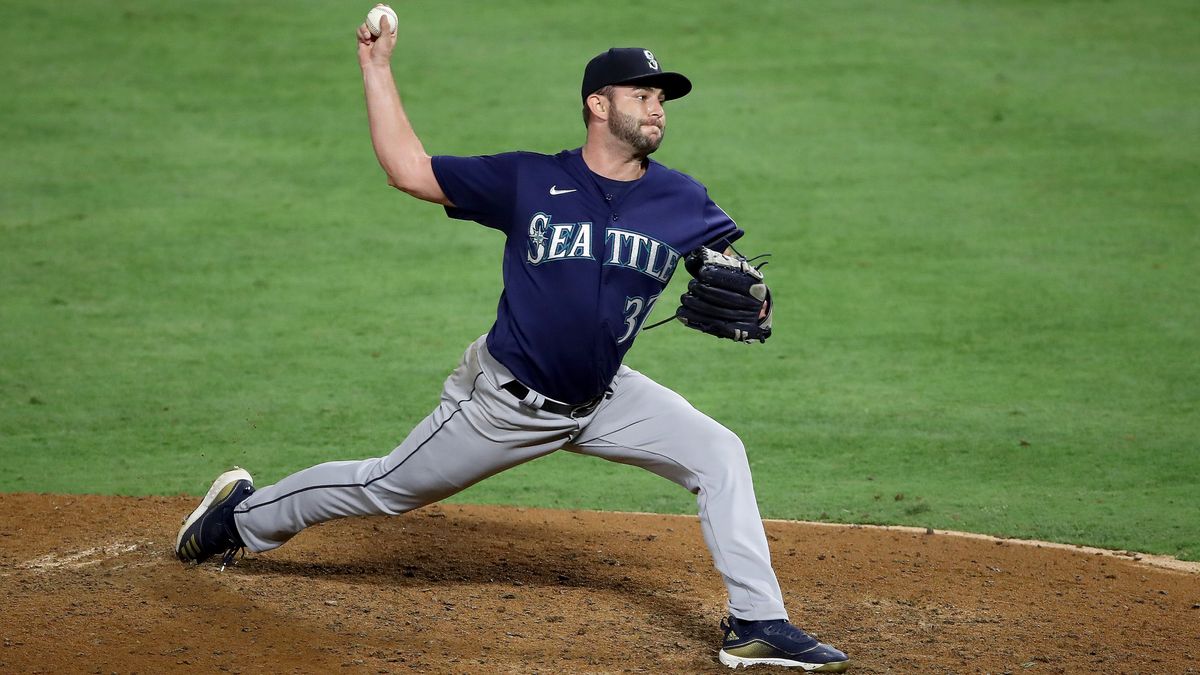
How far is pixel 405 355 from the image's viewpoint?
7.69 metres

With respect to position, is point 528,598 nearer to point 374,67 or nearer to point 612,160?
point 612,160

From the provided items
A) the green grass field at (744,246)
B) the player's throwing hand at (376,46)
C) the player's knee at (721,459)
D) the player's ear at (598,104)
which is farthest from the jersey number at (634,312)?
the green grass field at (744,246)

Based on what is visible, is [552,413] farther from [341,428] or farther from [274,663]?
[341,428]

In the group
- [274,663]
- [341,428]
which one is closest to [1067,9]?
[341,428]

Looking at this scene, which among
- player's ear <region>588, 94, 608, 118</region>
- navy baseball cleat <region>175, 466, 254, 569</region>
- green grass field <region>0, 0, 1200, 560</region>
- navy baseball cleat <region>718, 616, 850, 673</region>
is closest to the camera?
navy baseball cleat <region>718, 616, 850, 673</region>

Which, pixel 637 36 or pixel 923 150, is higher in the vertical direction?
pixel 637 36

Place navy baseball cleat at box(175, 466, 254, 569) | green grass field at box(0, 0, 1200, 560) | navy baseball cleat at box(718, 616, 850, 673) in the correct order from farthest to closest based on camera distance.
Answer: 1. green grass field at box(0, 0, 1200, 560)
2. navy baseball cleat at box(175, 466, 254, 569)
3. navy baseball cleat at box(718, 616, 850, 673)

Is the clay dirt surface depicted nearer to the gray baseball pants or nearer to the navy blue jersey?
the gray baseball pants

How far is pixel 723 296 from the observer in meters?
4.03

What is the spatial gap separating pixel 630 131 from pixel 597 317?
1.85 ft

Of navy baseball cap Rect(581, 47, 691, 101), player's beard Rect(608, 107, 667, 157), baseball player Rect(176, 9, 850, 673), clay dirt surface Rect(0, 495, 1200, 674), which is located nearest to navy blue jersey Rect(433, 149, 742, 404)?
baseball player Rect(176, 9, 850, 673)

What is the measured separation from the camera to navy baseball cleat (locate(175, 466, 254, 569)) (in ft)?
14.6

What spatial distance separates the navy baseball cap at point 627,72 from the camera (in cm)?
402

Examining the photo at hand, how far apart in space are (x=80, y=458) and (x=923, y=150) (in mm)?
6726
